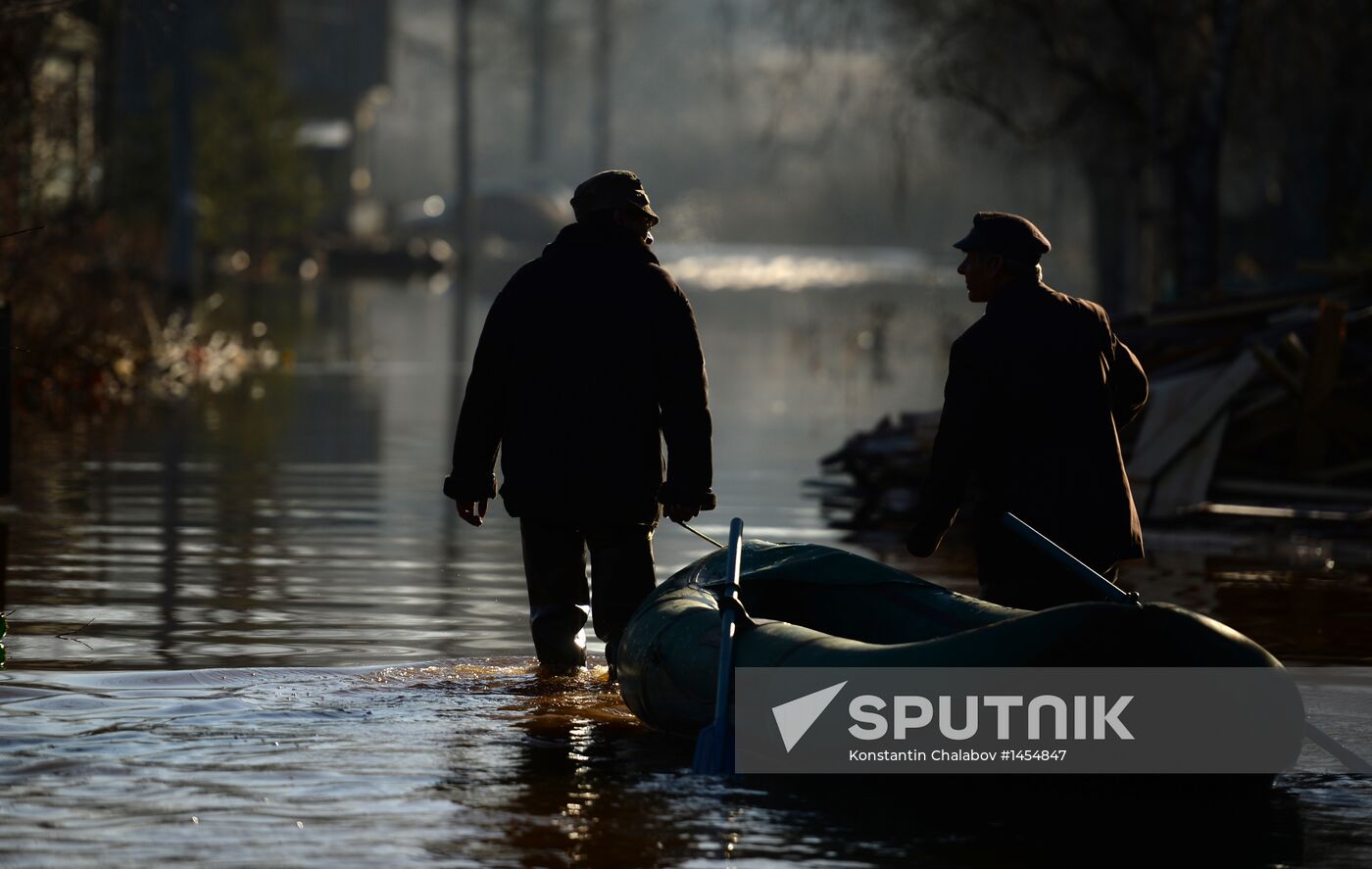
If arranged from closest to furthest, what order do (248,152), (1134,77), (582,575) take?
1. (582,575)
2. (1134,77)
3. (248,152)

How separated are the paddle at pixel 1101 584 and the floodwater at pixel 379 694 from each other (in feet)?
0.29

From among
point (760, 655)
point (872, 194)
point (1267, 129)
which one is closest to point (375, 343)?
point (1267, 129)

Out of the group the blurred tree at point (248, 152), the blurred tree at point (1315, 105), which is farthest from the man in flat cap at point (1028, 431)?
the blurred tree at point (248, 152)

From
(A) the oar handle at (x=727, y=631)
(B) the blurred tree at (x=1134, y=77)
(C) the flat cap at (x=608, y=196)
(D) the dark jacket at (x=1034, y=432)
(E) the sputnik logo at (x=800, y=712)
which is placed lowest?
(E) the sputnik logo at (x=800, y=712)

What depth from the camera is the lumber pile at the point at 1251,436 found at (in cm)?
1484

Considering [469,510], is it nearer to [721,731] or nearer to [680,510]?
[680,510]

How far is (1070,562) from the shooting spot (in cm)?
765

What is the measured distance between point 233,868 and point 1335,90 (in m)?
24.1

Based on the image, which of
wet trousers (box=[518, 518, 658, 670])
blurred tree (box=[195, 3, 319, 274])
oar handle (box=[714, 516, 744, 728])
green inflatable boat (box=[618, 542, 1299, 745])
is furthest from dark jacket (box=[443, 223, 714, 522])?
blurred tree (box=[195, 3, 319, 274])

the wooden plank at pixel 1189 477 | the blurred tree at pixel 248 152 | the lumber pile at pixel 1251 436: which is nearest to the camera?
the wooden plank at pixel 1189 477

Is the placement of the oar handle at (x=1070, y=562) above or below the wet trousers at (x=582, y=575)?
above

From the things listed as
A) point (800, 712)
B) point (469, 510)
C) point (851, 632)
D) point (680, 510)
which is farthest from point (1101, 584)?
point (469, 510)

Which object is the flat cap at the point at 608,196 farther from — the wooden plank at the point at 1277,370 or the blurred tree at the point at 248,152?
the blurred tree at the point at 248,152

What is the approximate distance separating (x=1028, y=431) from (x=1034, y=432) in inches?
0.8
